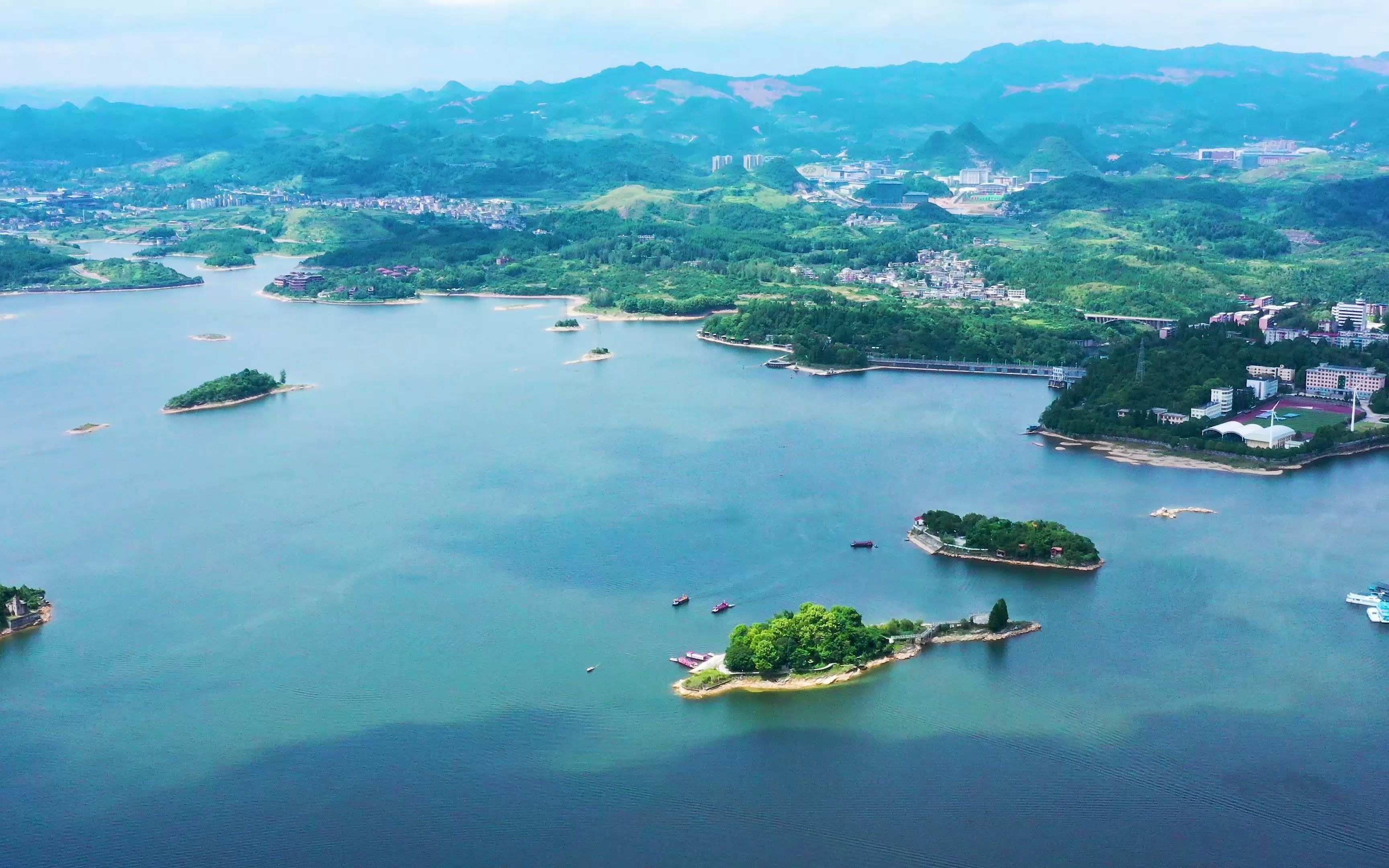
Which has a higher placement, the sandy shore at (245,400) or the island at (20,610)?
the sandy shore at (245,400)

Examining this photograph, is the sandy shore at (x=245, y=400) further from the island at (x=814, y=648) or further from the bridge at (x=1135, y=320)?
the bridge at (x=1135, y=320)

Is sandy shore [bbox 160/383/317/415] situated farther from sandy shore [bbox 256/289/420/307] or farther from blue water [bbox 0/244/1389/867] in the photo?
sandy shore [bbox 256/289/420/307]

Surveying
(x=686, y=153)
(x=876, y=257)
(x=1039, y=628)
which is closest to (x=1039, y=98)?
(x=686, y=153)

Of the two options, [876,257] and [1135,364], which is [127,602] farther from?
[876,257]

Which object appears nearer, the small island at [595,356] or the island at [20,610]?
the island at [20,610]

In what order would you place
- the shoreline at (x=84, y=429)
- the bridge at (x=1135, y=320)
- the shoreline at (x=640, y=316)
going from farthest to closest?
1. the shoreline at (x=640, y=316)
2. the bridge at (x=1135, y=320)
3. the shoreline at (x=84, y=429)

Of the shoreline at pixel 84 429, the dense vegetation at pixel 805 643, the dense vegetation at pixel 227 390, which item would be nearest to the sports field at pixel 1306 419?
the dense vegetation at pixel 805 643
